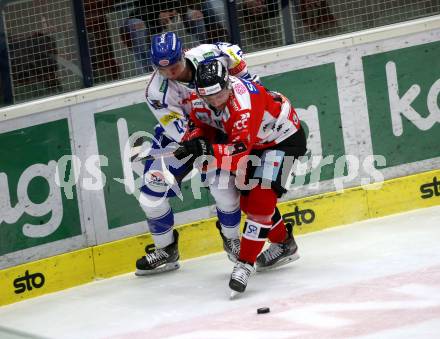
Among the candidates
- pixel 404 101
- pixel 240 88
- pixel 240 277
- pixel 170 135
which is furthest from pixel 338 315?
pixel 404 101

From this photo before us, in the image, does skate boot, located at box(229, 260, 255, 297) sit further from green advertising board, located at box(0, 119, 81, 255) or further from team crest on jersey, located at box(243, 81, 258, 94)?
green advertising board, located at box(0, 119, 81, 255)

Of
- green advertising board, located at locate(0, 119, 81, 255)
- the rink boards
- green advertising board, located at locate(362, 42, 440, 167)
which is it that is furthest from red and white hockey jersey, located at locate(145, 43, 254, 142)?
green advertising board, located at locate(362, 42, 440, 167)

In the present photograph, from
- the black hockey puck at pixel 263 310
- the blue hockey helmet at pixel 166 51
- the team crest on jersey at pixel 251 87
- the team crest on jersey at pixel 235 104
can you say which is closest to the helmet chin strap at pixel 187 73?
the blue hockey helmet at pixel 166 51

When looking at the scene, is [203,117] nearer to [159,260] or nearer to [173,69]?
[173,69]

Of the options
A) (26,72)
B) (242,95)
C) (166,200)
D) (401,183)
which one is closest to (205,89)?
(242,95)

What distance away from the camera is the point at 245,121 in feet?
20.2

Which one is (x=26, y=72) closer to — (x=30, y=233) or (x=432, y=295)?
(x=30, y=233)

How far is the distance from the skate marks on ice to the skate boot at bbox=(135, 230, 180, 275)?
126 centimetres

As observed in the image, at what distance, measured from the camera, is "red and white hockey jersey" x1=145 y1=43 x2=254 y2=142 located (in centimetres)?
675

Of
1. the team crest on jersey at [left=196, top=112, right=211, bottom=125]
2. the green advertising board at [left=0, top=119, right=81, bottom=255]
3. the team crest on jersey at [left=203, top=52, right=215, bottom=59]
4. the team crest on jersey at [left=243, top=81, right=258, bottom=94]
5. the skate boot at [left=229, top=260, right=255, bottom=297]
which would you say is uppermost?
the team crest on jersey at [left=203, top=52, right=215, bottom=59]

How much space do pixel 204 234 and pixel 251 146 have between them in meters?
1.57

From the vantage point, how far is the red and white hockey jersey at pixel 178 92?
6750 mm

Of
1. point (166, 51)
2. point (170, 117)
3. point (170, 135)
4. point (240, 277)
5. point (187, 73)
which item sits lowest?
point (240, 277)

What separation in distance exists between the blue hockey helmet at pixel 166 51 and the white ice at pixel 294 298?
1423mm
